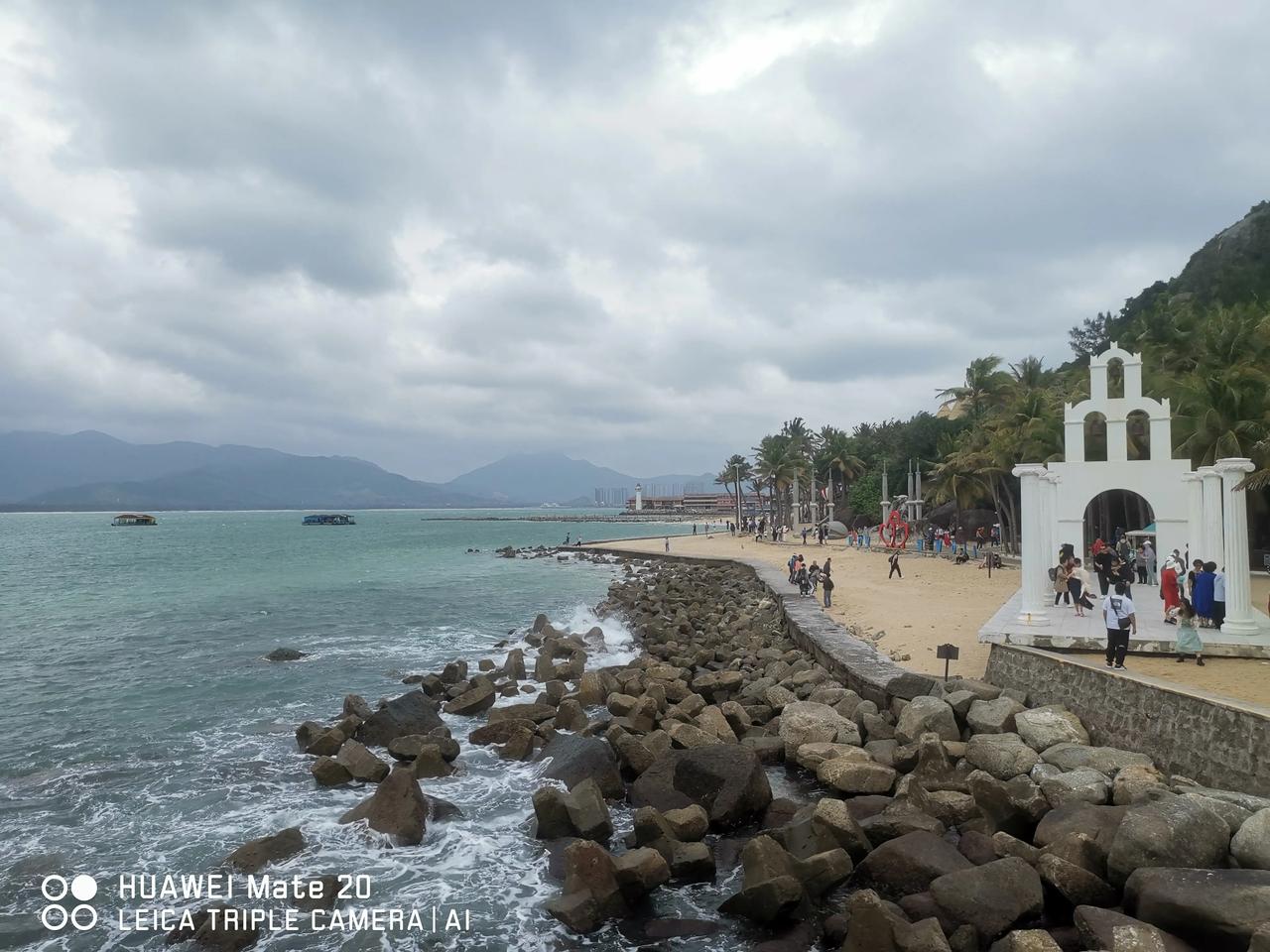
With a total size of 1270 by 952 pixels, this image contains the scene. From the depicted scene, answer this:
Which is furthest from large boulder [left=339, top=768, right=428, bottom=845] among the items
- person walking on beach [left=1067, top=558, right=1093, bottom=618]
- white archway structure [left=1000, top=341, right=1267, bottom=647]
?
person walking on beach [left=1067, top=558, right=1093, bottom=618]

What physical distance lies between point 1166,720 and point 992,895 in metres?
4.16

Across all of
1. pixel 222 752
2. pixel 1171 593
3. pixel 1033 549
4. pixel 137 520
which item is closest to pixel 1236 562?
pixel 1171 593

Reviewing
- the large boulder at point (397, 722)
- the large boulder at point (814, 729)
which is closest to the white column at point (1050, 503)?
the large boulder at point (814, 729)

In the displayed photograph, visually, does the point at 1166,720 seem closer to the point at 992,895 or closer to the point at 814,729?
the point at 992,895

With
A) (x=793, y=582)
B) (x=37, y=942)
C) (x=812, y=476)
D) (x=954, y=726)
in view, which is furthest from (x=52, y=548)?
(x=954, y=726)

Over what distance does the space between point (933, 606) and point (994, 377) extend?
3428 cm

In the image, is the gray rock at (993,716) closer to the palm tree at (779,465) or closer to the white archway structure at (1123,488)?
the white archway structure at (1123,488)

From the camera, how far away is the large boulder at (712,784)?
8.91 metres

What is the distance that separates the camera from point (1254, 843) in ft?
20.9

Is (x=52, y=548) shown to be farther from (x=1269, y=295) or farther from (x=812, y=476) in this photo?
(x=1269, y=295)

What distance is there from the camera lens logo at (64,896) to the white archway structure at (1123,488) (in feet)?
41.9

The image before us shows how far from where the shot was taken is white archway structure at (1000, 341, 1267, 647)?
1320 cm

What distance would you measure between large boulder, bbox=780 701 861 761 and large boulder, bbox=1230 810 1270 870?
15.5ft

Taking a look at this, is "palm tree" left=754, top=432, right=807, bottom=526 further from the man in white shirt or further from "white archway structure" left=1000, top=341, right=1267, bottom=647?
the man in white shirt
